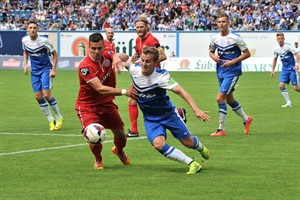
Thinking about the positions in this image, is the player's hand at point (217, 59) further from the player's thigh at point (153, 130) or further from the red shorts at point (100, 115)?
the player's thigh at point (153, 130)

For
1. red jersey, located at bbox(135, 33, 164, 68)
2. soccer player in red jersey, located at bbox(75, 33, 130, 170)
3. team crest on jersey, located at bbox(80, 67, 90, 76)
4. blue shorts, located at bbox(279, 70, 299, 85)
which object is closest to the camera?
soccer player in red jersey, located at bbox(75, 33, 130, 170)

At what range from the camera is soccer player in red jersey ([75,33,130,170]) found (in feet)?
37.0

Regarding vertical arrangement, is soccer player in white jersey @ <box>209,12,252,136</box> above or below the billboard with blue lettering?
above

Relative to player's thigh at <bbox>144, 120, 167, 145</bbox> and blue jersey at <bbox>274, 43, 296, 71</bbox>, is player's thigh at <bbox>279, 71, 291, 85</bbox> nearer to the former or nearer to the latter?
blue jersey at <bbox>274, 43, 296, 71</bbox>

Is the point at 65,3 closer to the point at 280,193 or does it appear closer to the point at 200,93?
the point at 200,93

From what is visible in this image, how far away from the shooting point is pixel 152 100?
36.8ft

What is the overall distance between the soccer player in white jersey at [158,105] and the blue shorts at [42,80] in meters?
6.81

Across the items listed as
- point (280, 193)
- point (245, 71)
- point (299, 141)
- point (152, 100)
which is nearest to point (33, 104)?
point (299, 141)

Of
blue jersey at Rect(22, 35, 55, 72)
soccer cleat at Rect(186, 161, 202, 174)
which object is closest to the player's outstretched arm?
soccer cleat at Rect(186, 161, 202, 174)

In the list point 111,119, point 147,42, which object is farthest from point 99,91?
point 147,42

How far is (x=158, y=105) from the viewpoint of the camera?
36.9 ft

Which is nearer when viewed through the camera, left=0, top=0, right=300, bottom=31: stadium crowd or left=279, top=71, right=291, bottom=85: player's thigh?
left=279, top=71, right=291, bottom=85: player's thigh

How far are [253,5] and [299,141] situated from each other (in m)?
39.5

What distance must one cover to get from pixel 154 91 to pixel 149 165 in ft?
4.56
